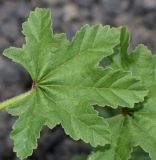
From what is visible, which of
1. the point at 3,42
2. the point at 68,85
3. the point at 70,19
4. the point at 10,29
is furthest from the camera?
the point at 70,19

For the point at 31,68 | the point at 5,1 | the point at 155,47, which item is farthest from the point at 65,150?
the point at 31,68

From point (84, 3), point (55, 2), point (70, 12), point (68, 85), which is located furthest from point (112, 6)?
Result: point (68, 85)

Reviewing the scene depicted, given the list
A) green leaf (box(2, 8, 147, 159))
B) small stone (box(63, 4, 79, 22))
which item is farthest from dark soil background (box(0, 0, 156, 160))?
green leaf (box(2, 8, 147, 159))

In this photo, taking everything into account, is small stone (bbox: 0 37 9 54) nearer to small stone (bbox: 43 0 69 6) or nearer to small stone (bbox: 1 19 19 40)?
small stone (bbox: 1 19 19 40)

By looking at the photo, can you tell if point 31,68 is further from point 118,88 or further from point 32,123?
point 118,88

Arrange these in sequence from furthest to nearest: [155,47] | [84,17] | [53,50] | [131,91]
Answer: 1. [84,17]
2. [155,47]
3. [53,50]
4. [131,91]

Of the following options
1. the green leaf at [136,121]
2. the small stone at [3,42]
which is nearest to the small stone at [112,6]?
the small stone at [3,42]

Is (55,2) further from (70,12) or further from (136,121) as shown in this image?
(136,121)
